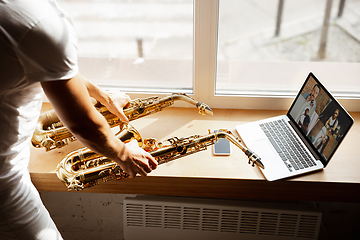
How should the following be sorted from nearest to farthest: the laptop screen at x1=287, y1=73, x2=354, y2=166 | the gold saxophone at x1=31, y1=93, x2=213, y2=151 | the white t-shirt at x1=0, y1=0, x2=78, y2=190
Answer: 1. the white t-shirt at x1=0, y1=0, x2=78, y2=190
2. the laptop screen at x1=287, y1=73, x2=354, y2=166
3. the gold saxophone at x1=31, y1=93, x2=213, y2=151

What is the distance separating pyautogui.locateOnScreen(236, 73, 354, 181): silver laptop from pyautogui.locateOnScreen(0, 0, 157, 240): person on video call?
47 centimetres

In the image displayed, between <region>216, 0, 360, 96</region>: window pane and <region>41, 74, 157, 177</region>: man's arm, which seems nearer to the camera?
<region>41, 74, 157, 177</region>: man's arm

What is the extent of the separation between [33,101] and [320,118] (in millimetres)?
1004

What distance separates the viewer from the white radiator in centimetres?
136

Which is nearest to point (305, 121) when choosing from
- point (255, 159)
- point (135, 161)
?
point (255, 159)

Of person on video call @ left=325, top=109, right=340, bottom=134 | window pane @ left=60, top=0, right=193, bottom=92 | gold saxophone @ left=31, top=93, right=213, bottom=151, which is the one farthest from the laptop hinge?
window pane @ left=60, top=0, right=193, bottom=92

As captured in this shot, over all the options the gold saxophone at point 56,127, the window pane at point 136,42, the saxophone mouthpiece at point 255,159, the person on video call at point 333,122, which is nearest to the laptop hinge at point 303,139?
the person on video call at point 333,122

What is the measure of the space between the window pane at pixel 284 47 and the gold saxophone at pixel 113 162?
442 millimetres

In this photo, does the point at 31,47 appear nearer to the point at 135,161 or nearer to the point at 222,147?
the point at 135,161

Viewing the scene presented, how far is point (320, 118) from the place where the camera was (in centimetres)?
121

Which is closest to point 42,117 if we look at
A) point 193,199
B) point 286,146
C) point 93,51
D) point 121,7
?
point 93,51

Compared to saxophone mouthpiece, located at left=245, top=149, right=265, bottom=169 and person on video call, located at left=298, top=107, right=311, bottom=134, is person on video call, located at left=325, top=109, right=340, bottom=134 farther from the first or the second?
saxophone mouthpiece, located at left=245, top=149, right=265, bottom=169

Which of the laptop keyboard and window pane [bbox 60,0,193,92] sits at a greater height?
window pane [bbox 60,0,193,92]

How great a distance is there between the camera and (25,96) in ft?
2.73
